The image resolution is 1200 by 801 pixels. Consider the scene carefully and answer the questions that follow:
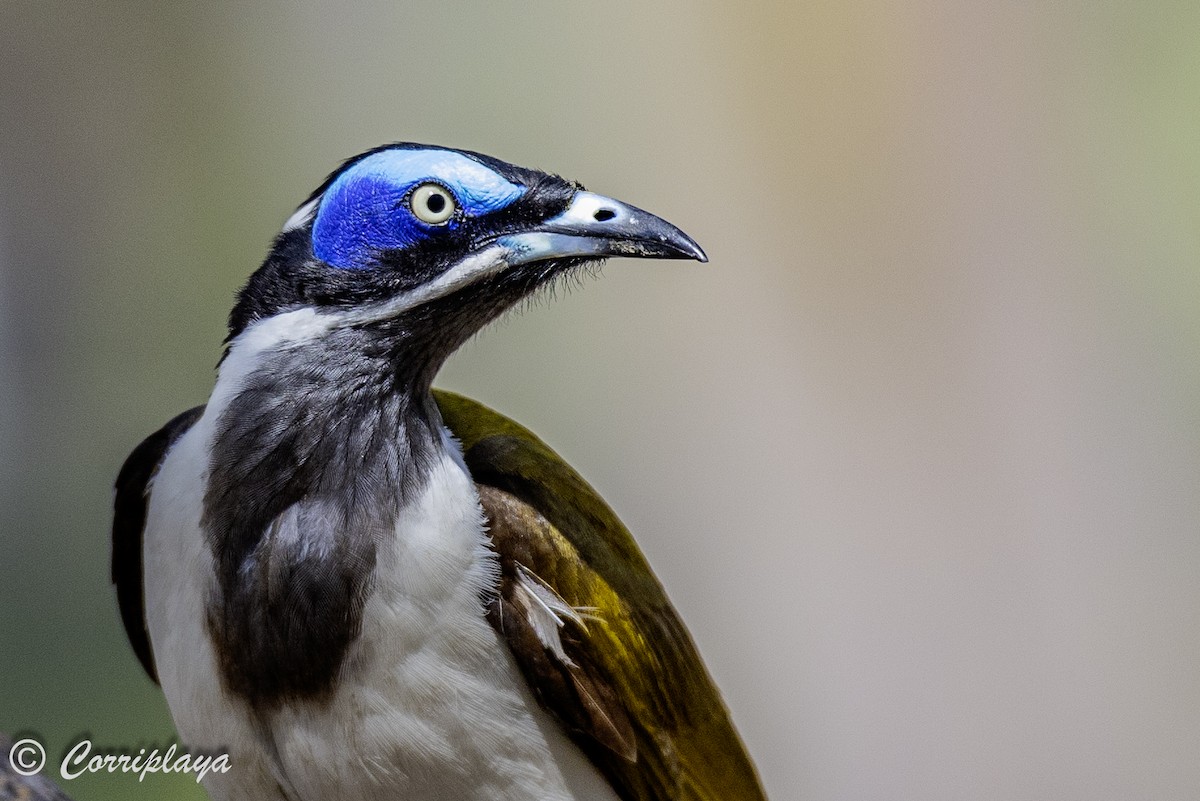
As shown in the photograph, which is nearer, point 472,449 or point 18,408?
point 472,449

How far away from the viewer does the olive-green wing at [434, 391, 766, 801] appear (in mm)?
1515

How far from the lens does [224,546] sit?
141 centimetres

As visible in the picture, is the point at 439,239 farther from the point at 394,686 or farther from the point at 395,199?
the point at 394,686

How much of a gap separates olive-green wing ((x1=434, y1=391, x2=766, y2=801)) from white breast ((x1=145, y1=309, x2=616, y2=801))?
0.04 meters

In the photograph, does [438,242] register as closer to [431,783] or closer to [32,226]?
[431,783]

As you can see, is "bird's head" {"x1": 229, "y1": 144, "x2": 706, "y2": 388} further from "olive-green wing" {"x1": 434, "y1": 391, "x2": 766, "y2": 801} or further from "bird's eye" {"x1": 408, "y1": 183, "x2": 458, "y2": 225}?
"olive-green wing" {"x1": 434, "y1": 391, "x2": 766, "y2": 801}

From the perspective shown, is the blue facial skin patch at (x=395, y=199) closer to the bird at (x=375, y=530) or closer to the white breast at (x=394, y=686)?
the bird at (x=375, y=530)

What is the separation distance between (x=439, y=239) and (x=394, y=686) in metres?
0.54

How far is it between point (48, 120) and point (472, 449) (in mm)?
2941

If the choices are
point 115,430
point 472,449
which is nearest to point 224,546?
point 472,449

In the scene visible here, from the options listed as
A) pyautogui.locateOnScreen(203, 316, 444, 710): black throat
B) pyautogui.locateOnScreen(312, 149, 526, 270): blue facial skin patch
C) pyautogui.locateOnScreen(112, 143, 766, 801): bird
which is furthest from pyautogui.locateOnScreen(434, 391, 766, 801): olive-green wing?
pyautogui.locateOnScreen(312, 149, 526, 270): blue facial skin patch

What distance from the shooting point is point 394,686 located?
141 centimetres

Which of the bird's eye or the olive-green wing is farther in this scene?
the olive-green wing

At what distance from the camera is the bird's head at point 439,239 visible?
1.41m
